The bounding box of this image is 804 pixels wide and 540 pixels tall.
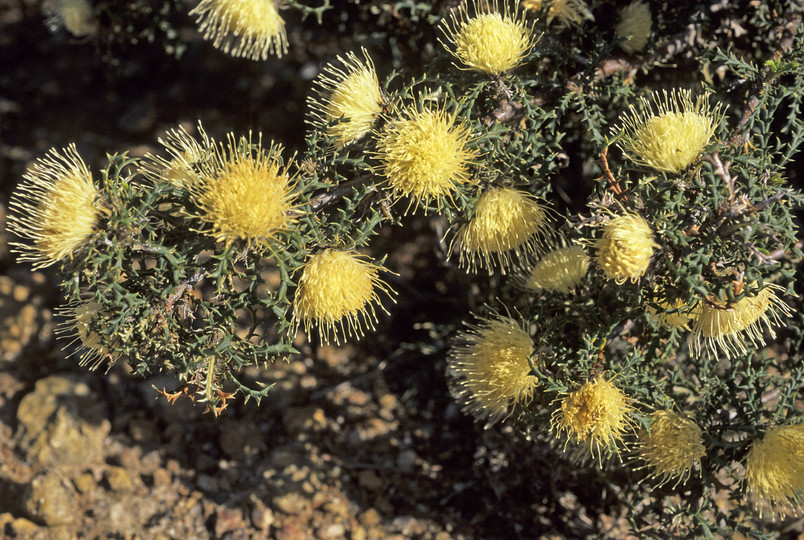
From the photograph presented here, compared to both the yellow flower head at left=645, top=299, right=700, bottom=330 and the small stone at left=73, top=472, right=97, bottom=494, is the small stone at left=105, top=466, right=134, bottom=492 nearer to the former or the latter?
the small stone at left=73, top=472, right=97, bottom=494

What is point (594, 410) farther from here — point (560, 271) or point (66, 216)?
point (66, 216)

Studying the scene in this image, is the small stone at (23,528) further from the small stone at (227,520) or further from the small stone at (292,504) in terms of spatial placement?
the small stone at (292,504)

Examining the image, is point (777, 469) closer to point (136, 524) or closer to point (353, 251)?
point (353, 251)

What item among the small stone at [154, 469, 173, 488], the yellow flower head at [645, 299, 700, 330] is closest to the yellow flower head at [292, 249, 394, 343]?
the yellow flower head at [645, 299, 700, 330]

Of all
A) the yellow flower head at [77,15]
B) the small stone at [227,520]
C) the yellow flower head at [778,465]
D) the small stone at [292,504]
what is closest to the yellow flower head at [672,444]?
the yellow flower head at [778,465]

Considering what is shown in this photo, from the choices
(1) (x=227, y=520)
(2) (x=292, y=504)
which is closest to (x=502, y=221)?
(2) (x=292, y=504)

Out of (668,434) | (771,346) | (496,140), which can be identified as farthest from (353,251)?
(771,346)
